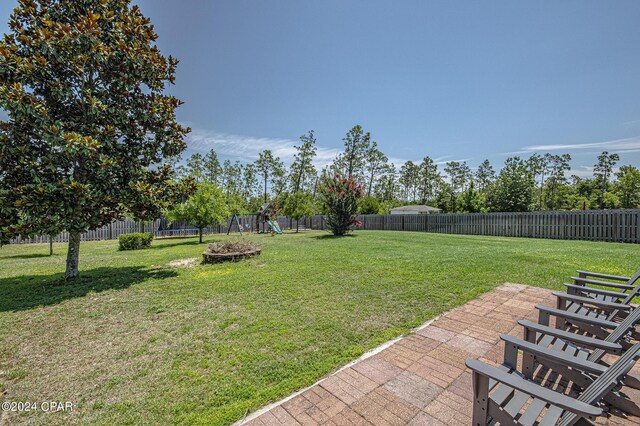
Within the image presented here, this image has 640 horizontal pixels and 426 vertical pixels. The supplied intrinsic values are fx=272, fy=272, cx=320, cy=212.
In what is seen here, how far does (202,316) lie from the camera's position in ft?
13.0

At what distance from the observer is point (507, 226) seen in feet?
54.0

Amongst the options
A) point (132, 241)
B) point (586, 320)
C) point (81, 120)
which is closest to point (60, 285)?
point (81, 120)

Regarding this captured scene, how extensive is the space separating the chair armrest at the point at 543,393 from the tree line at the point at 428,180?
20.7 m

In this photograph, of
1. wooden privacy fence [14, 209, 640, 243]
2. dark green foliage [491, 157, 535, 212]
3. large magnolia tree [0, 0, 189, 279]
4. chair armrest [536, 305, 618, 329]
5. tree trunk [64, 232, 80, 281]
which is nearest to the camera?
chair armrest [536, 305, 618, 329]

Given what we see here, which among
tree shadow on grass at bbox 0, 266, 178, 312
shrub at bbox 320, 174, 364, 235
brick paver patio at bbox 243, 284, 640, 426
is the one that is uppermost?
shrub at bbox 320, 174, 364, 235

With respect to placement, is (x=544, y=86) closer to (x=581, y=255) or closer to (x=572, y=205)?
(x=581, y=255)

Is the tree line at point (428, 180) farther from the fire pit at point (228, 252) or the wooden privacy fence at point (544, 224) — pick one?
the fire pit at point (228, 252)

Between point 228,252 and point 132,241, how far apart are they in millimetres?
6808

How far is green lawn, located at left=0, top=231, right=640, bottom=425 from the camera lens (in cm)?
230

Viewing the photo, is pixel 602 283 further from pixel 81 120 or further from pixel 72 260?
pixel 72 260

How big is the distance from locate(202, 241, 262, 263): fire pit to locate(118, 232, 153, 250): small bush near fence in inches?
243

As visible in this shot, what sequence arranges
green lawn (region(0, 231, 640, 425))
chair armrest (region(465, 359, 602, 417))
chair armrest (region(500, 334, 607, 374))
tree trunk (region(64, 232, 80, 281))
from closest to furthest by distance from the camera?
chair armrest (region(465, 359, 602, 417)), chair armrest (region(500, 334, 607, 374)), green lawn (region(0, 231, 640, 425)), tree trunk (region(64, 232, 80, 281))

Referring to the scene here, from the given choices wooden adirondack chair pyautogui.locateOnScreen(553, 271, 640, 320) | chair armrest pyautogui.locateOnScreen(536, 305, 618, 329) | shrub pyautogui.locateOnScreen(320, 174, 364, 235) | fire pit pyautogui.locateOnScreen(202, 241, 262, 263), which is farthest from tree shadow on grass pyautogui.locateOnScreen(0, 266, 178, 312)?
shrub pyautogui.locateOnScreen(320, 174, 364, 235)

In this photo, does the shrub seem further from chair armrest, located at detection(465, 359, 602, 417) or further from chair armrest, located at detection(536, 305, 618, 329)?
chair armrest, located at detection(465, 359, 602, 417)
